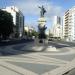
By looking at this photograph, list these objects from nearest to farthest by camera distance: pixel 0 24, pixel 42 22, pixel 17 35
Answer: pixel 42 22 < pixel 0 24 < pixel 17 35

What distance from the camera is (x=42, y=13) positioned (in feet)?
150

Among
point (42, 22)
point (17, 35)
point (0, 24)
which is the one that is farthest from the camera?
point (17, 35)

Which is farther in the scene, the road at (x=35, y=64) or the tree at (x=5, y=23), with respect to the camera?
the tree at (x=5, y=23)

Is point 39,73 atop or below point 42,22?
below

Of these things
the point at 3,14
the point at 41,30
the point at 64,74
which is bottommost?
the point at 64,74

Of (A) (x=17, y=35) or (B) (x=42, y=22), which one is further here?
(A) (x=17, y=35)

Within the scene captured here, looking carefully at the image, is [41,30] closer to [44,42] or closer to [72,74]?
[44,42]

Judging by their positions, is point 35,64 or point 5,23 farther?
point 5,23

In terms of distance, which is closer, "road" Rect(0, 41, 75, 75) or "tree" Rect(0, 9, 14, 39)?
"road" Rect(0, 41, 75, 75)

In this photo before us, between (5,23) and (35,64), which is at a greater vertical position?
(5,23)

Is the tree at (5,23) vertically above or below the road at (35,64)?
above

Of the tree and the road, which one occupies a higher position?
the tree

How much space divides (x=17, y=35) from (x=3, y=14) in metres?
97.2

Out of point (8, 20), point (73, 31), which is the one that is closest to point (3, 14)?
point (8, 20)
